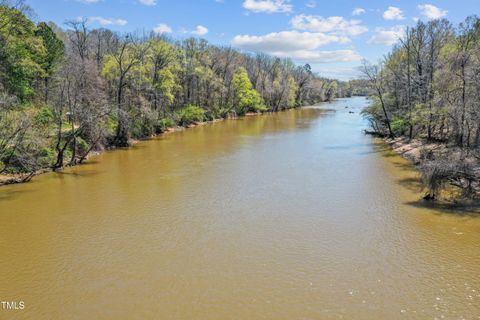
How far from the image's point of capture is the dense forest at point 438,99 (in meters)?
17.3

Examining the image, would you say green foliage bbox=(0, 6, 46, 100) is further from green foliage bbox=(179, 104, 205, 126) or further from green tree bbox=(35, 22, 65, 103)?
green foliage bbox=(179, 104, 205, 126)

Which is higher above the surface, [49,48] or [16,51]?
[49,48]

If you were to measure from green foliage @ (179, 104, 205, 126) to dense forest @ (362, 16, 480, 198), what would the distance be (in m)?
22.6

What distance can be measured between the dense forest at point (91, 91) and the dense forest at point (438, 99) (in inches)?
844

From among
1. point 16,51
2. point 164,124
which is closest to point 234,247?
point 16,51

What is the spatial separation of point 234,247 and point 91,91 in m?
22.3

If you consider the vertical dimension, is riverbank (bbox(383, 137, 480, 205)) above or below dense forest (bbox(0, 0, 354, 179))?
below

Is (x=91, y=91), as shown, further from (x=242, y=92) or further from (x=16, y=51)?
(x=242, y=92)

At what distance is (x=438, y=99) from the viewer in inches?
943

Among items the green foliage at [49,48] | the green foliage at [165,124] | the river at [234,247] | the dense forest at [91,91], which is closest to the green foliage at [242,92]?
the dense forest at [91,91]

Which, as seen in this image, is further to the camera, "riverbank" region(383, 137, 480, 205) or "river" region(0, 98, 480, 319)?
"riverbank" region(383, 137, 480, 205)

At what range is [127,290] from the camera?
1016cm

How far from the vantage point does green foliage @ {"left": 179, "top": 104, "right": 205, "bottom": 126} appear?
159 ft

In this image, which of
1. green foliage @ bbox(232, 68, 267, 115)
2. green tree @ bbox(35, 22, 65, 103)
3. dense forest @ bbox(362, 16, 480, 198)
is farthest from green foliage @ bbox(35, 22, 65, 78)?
green foliage @ bbox(232, 68, 267, 115)
